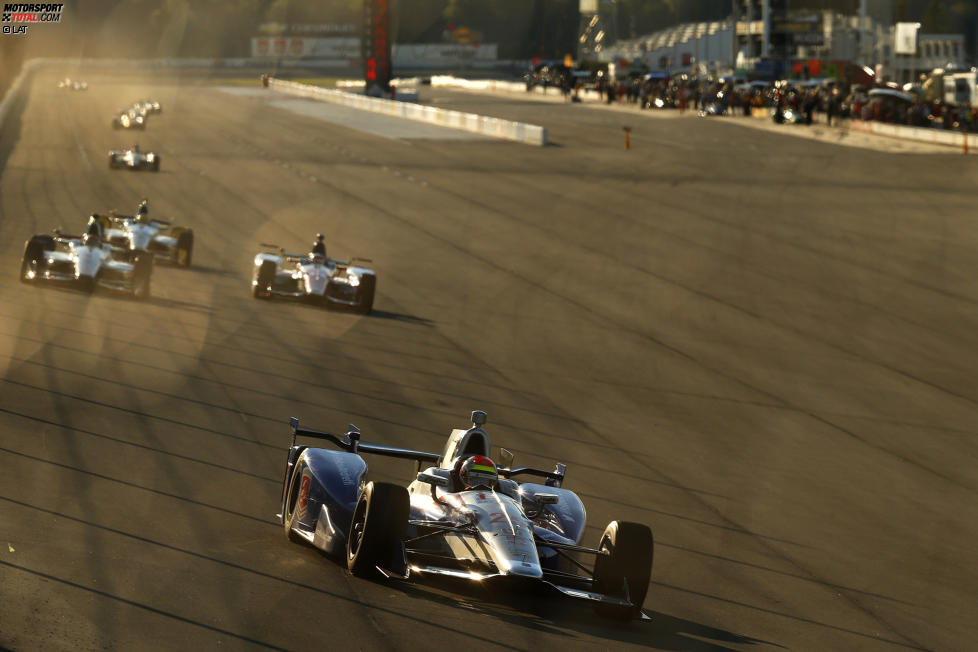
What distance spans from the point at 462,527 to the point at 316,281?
48.1 ft

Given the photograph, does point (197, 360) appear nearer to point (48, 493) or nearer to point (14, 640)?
point (48, 493)

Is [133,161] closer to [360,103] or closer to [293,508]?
[293,508]

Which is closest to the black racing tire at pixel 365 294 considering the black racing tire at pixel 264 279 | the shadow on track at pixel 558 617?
the black racing tire at pixel 264 279

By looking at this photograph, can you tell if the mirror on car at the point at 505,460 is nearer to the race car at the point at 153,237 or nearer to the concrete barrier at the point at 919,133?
the race car at the point at 153,237

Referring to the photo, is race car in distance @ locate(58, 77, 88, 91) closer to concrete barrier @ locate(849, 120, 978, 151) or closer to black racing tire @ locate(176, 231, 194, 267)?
concrete barrier @ locate(849, 120, 978, 151)

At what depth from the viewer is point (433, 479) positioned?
10.7 metres

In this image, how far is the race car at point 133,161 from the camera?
47.7 m

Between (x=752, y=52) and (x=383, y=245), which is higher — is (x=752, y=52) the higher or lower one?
the higher one

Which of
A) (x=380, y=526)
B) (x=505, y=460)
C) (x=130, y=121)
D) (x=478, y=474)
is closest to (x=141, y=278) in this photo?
(x=505, y=460)

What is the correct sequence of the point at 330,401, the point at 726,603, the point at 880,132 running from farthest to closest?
the point at 880,132 < the point at 330,401 < the point at 726,603

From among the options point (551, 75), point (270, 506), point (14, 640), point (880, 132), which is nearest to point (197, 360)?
point (270, 506)

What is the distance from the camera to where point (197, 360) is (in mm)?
18969

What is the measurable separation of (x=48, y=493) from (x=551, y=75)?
10305 centimetres

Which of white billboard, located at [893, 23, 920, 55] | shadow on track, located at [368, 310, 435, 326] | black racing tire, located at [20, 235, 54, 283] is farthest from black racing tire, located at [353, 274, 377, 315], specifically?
white billboard, located at [893, 23, 920, 55]
